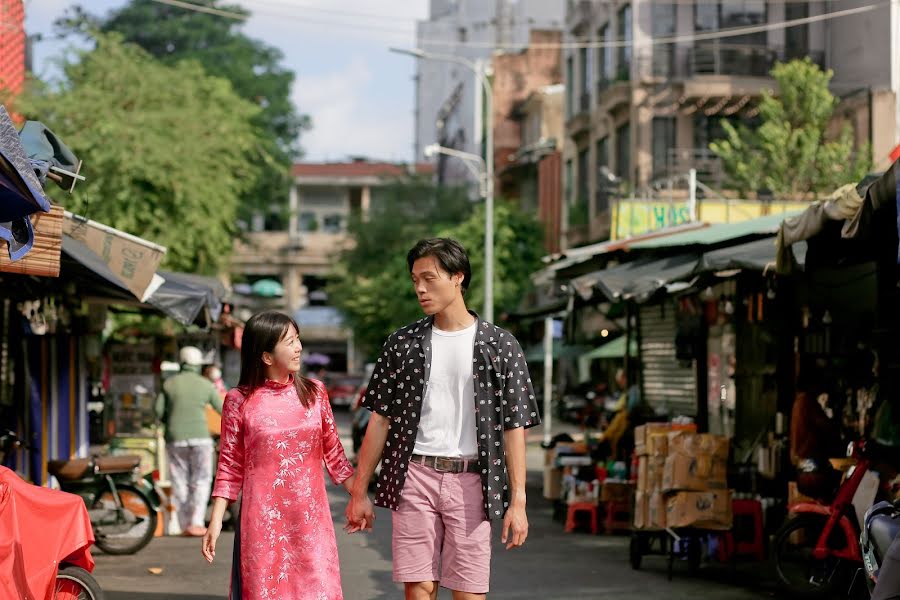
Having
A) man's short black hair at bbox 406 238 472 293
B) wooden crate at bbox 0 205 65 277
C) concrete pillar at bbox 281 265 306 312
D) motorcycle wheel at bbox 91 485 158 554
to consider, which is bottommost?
motorcycle wheel at bbox 91 485 158 554

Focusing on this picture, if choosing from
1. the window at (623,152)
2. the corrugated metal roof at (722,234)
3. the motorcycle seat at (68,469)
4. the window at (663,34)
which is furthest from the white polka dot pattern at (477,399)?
the window at (663,34)

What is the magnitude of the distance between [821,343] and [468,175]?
53.5 m

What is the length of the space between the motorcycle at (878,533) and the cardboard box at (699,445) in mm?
4813

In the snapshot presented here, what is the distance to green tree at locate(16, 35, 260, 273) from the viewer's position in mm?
27125

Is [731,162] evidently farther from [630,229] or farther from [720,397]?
[720,397]

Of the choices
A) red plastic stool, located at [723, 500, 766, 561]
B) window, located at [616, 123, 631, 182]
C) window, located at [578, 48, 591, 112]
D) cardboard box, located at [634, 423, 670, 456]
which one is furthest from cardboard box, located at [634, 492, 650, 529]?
window, located at [578, 48, 591, 112]

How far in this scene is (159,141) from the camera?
27.4m

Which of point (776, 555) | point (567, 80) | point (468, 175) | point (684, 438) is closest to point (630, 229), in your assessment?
point (684, 438)

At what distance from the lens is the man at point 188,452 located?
14797 millimetres

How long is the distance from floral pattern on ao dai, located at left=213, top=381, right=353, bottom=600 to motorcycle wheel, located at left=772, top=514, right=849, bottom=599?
519 cm

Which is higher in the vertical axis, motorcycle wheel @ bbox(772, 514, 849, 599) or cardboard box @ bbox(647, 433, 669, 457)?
cardboard box @ bbox(647, 433, 669, 457)

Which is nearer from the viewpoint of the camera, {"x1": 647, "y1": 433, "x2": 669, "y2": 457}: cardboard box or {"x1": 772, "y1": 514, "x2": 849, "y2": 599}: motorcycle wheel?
{"x1": 772, "y1": 514, "x2": 849, "y2": 599}: motorcycle wheel

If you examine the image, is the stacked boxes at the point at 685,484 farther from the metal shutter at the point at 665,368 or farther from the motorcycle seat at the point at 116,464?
the metal shutter at the point at 665,368

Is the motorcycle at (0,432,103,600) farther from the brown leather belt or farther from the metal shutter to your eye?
the metal shutter
